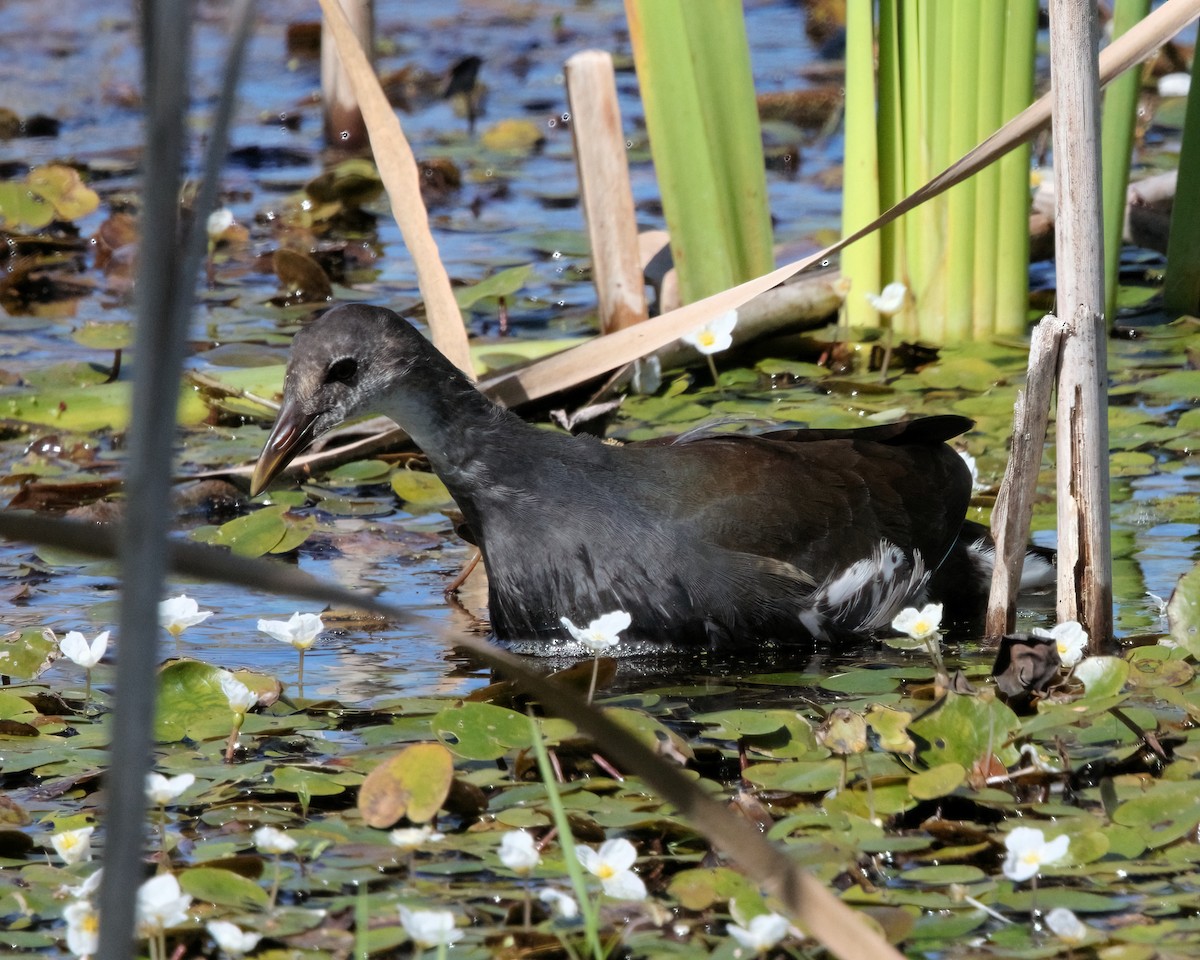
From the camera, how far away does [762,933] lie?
62.2 inches

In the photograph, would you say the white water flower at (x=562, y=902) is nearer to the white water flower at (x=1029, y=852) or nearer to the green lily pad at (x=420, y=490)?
the white water flower at (x=1029, y=852)

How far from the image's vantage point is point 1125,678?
89.8 inches

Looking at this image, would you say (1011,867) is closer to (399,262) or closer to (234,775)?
(234,775)

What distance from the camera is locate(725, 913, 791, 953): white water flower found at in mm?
1571

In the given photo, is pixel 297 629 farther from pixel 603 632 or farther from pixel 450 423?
pixel 450 423

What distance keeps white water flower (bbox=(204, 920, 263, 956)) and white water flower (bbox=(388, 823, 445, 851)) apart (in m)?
0.20

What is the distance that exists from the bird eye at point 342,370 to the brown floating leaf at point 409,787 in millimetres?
1036

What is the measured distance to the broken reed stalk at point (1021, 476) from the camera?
2.47m

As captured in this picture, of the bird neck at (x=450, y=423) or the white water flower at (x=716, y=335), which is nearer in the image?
the bird neck at (x=450, y=423)

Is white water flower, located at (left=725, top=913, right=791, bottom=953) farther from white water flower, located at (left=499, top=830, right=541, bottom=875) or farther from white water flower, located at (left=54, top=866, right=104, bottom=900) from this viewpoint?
white water flower, located at (left=54, top=866, right=104, bottom=900)

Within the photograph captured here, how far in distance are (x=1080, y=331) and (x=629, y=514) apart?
2.70 ft

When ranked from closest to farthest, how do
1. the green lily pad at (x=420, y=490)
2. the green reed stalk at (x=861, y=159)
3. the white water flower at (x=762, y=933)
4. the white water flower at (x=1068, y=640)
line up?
the white water flower at (x=762, y=933)
the white water flower at (x=1068, y=640)
the green lily pad at (x=420, y=490)
the green reed stalk at (x=861, y=159)

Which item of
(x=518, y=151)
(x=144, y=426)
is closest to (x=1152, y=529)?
(x=144, y=426)

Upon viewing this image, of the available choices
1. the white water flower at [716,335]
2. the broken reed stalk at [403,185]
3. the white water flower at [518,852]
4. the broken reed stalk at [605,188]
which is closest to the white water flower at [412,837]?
the white water flower at [518,852]
